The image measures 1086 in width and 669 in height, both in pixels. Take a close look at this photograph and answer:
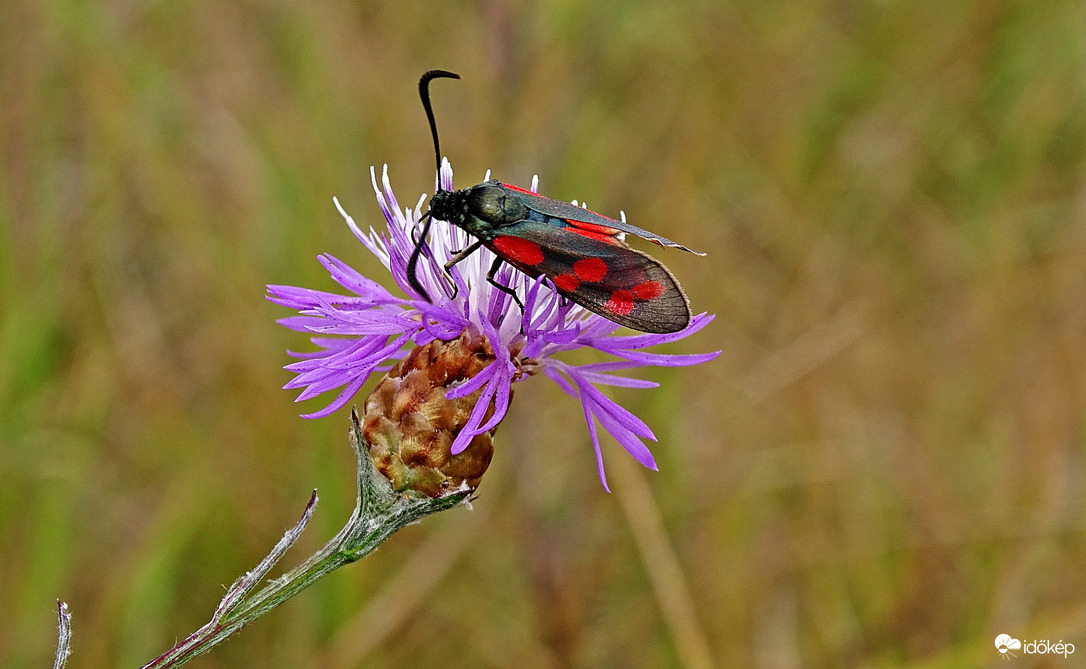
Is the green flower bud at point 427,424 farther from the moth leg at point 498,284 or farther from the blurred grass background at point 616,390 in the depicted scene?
the blurred grass background at point 616,390

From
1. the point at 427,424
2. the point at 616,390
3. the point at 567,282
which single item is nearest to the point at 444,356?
the point at 427,424

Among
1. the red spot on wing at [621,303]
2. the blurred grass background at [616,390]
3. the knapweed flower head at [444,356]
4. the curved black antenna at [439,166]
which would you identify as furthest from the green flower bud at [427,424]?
the blurred grass background at [616,390]

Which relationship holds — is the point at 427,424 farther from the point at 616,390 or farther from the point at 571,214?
the point at 616,390

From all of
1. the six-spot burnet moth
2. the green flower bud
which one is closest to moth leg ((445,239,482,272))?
the six-spot burnet moth

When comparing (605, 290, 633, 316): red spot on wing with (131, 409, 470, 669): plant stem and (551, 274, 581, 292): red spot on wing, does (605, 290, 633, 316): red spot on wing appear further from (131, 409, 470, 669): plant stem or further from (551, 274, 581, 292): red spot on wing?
(131, 409, 470, 669): plant stem

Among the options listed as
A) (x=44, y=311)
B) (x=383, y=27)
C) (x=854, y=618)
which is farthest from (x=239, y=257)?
(x=854, y=618)

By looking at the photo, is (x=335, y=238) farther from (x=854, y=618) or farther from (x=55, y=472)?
(x=854, y=618)
